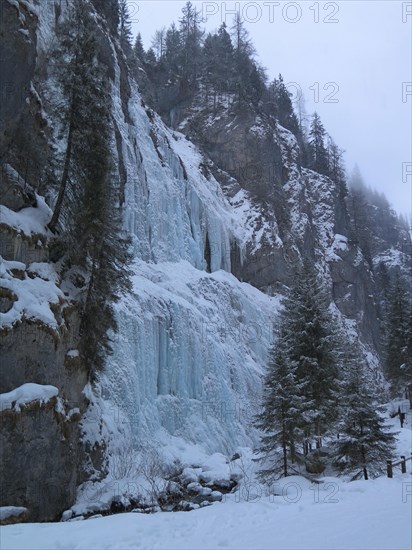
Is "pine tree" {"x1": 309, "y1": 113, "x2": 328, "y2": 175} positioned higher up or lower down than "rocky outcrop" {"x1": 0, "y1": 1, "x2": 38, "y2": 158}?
higher up

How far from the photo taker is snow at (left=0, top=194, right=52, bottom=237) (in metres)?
12.7

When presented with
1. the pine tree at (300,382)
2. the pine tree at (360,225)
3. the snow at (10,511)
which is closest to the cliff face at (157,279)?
the snow at (10,511)

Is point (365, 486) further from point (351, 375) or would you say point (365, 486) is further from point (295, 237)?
point (295, 237)

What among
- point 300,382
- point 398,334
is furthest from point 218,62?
point 300,382

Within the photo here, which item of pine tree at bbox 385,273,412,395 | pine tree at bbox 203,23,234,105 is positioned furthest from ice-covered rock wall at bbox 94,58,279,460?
pine tree at bbox 203,23,234,105

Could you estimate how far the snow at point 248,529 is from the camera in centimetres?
760

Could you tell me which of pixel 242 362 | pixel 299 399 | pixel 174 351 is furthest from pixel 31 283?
pixel 242 362

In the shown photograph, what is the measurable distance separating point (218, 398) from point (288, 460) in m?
8.44

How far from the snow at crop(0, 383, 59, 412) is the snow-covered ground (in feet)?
8.68

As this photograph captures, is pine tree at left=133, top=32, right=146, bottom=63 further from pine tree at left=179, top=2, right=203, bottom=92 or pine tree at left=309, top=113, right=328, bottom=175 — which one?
pine tree at left=309, top=113, right=328, bottom=175

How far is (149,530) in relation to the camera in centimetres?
834

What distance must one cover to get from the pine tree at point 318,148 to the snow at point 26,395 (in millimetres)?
57294

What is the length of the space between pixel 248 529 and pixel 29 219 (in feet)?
32.5

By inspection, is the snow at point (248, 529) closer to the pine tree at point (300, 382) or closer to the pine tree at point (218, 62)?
the pine tree at point (300, 382)
